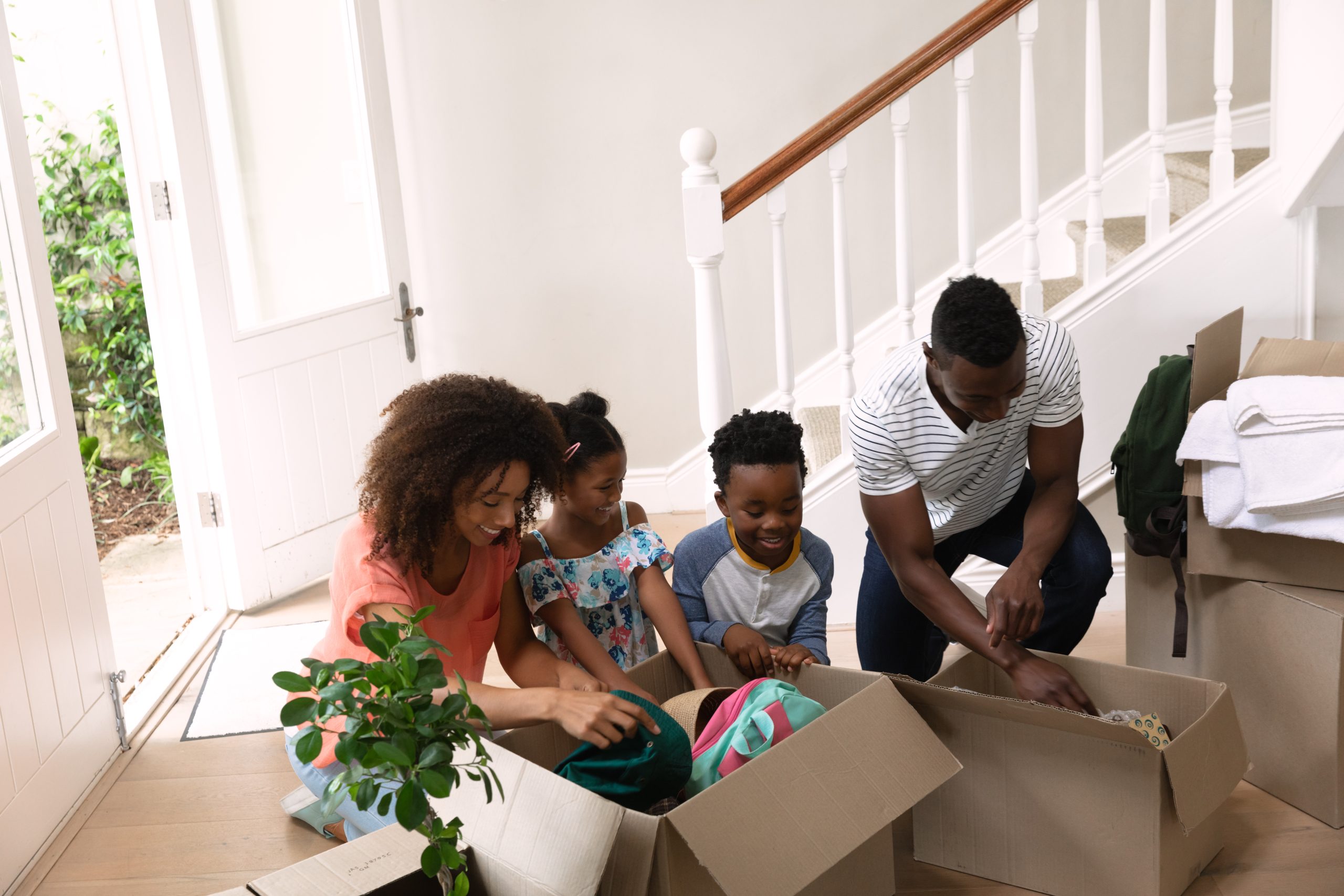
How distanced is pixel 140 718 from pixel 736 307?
2.27 meters

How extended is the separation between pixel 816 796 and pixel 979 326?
72 centimetres

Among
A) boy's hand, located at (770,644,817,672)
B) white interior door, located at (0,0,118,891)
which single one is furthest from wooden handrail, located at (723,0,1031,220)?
white interior door, located at (0,0,118,891)

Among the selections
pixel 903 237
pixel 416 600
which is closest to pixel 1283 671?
pixel 903 237

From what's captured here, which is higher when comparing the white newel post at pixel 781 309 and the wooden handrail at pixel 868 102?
the wooden handrail at pixel 868 102

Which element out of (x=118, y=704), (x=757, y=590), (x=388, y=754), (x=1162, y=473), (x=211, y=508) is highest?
(x=388, y=754)

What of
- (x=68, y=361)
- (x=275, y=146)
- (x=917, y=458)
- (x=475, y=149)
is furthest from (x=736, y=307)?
(x=68, y=361)

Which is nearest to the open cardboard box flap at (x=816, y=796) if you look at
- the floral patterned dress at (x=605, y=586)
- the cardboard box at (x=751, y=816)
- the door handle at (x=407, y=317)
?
the cardboard box at (x=751, y=816)

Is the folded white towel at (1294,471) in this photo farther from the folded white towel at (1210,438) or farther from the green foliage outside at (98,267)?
the green foliage outside at (98,267)

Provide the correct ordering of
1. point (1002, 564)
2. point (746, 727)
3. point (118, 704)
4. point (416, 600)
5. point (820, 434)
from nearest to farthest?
point (746, 727) < point (416, 600) < point (1002, 564) < point (118, 704) < point (820, 434)

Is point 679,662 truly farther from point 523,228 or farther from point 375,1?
point 375,1

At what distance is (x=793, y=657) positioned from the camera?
1727 mm

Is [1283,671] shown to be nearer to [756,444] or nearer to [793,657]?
[793,657]

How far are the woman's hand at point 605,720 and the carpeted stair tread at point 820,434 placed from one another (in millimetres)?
1571

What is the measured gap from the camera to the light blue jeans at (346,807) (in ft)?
5.53
